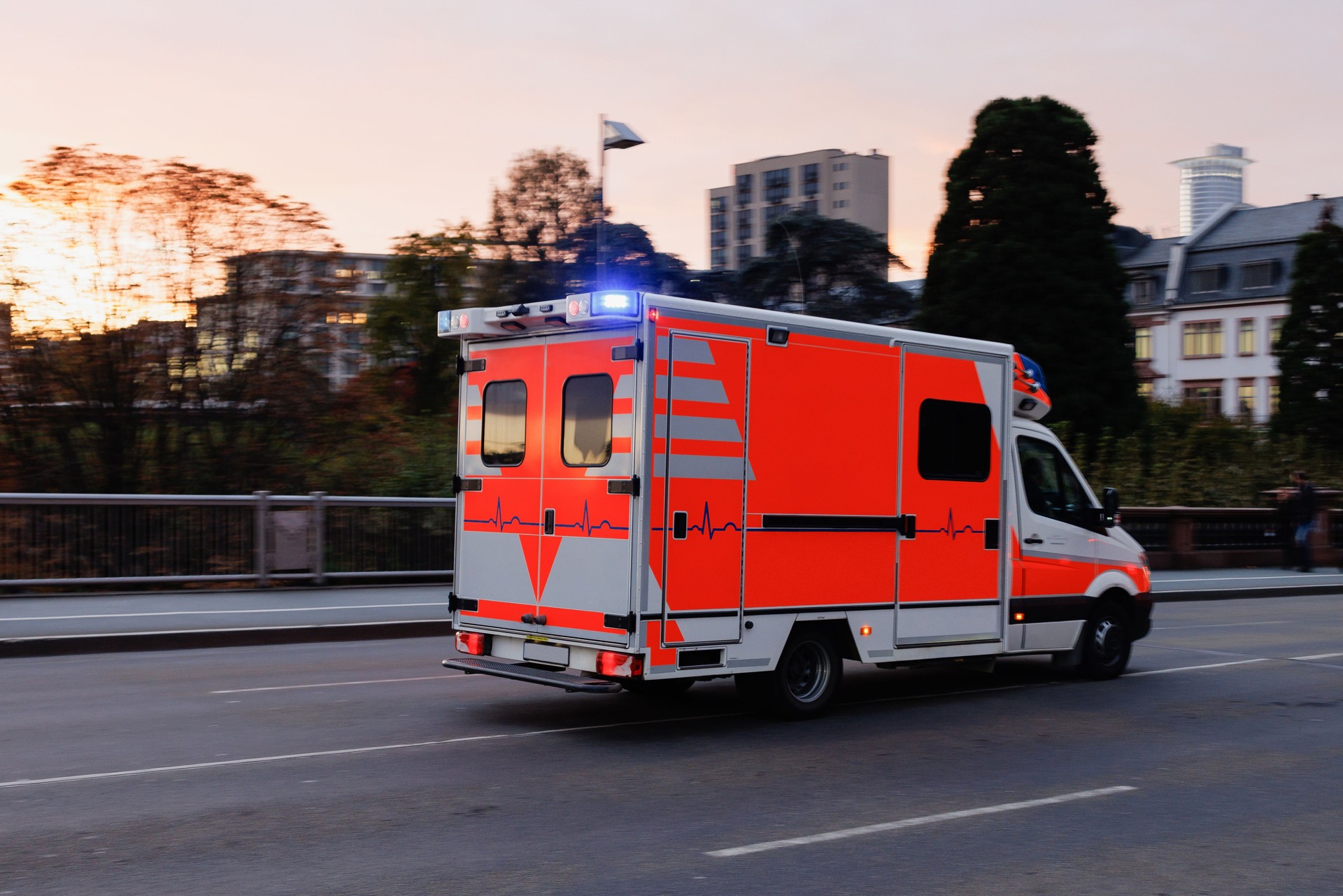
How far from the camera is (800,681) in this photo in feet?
30.9

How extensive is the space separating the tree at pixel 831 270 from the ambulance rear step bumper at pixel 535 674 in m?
30.8

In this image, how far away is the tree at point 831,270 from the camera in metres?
39.5

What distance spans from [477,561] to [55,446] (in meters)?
11.1

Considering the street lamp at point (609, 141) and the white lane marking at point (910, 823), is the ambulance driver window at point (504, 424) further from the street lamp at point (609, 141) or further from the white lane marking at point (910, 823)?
the street lamp at point (609, 141)

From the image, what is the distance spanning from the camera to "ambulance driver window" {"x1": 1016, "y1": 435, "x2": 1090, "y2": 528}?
1089cm

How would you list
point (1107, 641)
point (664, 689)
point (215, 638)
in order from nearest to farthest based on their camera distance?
point (664, 689) < point (1107, 641) < point (215, 638)

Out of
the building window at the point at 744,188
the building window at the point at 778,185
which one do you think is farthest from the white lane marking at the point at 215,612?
the building window at the point at 744,188

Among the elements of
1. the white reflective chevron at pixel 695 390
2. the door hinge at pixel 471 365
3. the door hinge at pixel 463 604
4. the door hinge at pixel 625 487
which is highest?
the door hinge at pixel 471 365

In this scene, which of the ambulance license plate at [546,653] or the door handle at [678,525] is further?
the ambulance license plate at [546,653]

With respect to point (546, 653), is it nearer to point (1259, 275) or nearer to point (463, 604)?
point (463, 604)

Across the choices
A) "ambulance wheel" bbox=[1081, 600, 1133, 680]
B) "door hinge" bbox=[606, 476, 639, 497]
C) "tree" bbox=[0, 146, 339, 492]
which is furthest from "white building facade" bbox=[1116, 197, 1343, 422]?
"door hinge" bbox=[606, 476, 639, 497]

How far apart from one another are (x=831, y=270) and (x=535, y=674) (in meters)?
32.5

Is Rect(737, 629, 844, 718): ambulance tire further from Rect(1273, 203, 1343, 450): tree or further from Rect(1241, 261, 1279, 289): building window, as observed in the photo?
Rect(1241, 261, 1279, 289): building window

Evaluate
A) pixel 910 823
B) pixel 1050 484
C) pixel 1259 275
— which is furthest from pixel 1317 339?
pixel 910 823
